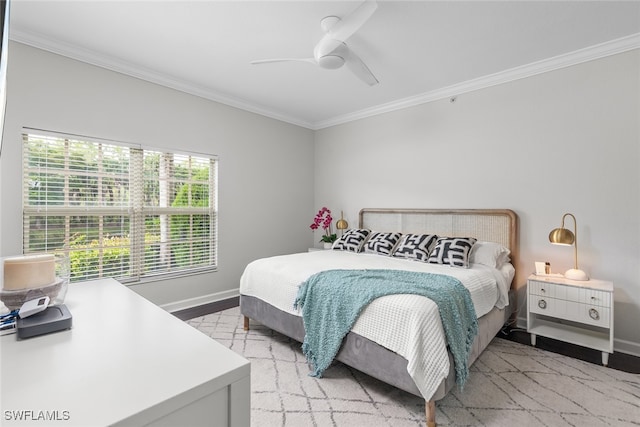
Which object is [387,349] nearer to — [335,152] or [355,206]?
[355,206]

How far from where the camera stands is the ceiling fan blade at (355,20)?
1771 mm

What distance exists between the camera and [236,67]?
10.3ft

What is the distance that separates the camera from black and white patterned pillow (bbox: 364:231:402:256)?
3.55 metres

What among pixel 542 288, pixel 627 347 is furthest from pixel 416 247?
pixel 627 347

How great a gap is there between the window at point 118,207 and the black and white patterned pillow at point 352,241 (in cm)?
169

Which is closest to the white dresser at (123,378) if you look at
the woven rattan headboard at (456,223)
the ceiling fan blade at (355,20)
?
the ceiling fan blade at (355,20)

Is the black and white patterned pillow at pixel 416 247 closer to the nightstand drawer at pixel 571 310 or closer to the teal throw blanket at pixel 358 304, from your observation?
the teal throw blanket at pixel 358 304

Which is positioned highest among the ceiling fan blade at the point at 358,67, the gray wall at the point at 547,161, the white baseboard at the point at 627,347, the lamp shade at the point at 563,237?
the ceiling fan blade at the point at 358,67

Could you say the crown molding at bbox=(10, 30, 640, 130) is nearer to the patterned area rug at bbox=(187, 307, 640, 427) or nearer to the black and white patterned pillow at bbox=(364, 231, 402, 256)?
the black and white patterned pillow at bbox=(364, 231, 402, 256)

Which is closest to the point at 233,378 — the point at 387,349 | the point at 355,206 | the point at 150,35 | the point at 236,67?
the point at 387,349

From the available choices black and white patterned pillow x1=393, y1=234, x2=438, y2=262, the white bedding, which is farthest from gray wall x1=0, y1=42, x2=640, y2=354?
the white bedding

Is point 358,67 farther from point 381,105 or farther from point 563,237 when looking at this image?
point 563,237

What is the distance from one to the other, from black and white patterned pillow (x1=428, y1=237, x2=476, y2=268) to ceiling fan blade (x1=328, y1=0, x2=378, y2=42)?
2192 mm

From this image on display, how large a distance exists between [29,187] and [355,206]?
375cm
